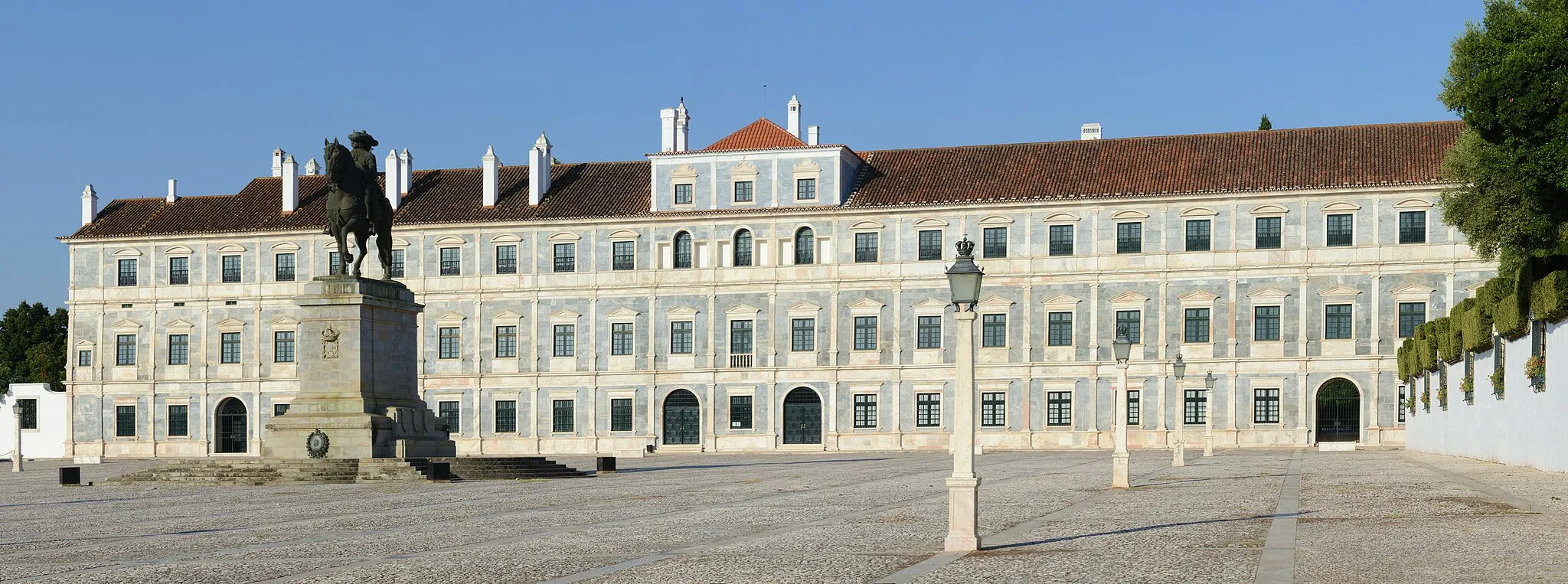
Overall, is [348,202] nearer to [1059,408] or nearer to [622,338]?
[622,338]

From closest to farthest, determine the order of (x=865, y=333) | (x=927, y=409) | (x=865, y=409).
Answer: (x=927, y=409)
(x=865, y=409)
(x=865, y=333)

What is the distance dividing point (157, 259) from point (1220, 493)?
5654cm

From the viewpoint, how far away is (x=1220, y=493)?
23891 millimetres

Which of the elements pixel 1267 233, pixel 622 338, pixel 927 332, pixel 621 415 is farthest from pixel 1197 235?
pixel 621 415

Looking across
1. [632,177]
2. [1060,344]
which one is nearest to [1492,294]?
[1060,344]

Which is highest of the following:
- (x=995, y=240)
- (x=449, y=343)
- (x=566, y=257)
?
(x=995, y=240)

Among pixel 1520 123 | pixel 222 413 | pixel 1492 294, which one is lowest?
pixel 222 413

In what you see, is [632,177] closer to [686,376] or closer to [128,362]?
[686,376]

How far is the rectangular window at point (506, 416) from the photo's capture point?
67.8 meters

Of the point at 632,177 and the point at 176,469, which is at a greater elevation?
the point at 632,177

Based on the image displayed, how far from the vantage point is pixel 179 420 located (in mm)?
70750

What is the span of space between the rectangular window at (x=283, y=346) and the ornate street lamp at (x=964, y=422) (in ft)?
190

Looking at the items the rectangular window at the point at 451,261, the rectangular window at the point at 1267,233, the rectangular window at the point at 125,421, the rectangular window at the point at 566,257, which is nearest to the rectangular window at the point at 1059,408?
the rectangular window at the point at 1267,233

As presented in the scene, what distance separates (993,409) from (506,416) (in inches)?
720
